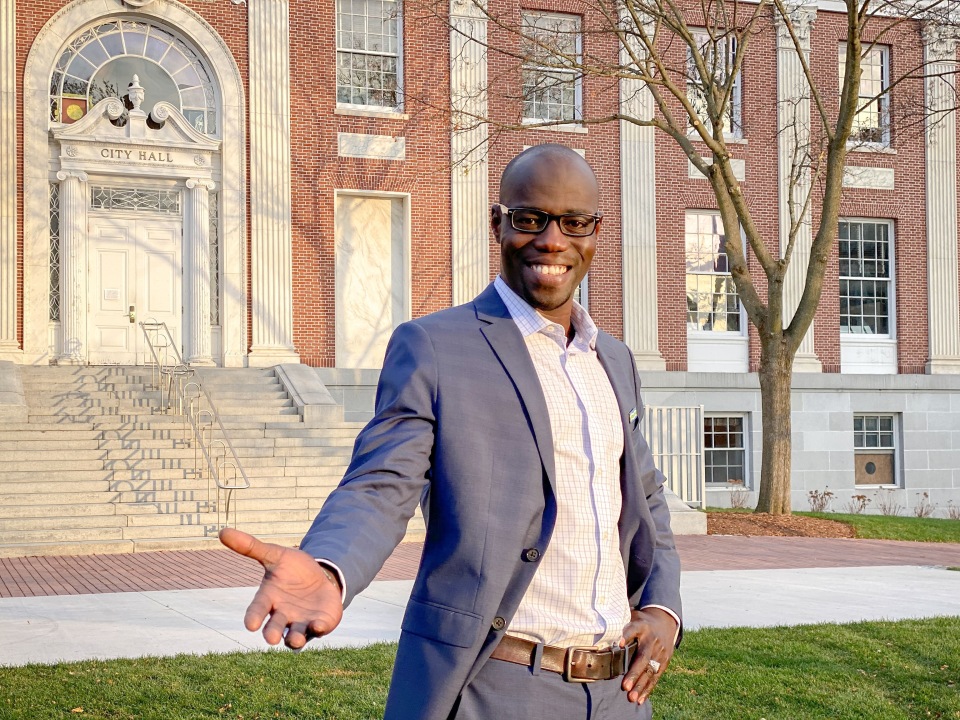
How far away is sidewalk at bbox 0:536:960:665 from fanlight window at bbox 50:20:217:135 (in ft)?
36.3

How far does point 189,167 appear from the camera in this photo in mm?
22953

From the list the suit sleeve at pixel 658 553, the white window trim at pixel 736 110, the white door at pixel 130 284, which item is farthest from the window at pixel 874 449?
the suit sleeve at pixel 658 553

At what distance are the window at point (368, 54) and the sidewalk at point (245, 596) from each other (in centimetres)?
1138

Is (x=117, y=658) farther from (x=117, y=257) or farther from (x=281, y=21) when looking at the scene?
(x=281, y=21)

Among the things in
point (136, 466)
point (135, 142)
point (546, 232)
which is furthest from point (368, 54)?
point (546, 232)

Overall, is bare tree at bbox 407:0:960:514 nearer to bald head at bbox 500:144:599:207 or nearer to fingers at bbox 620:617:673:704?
bald head at bbox 500:144:599:207

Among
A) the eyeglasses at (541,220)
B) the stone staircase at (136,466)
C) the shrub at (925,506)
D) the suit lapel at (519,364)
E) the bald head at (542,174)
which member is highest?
the bald head at (542,174)

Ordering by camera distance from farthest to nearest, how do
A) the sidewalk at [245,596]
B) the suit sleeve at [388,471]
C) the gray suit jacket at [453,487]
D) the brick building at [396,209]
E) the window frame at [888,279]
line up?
the window frame at [888,279] < the brick building at [396,209] < the sidewalk at [245,596] < the gray suit jacket at [453,487] < the suit sleeve at [388,471]

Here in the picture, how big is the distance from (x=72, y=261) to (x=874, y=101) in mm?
17284

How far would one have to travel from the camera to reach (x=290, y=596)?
7.18ft

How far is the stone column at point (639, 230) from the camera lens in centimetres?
2566

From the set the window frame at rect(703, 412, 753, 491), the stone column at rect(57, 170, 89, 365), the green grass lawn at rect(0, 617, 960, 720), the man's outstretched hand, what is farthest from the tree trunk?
the man's outstretched hand

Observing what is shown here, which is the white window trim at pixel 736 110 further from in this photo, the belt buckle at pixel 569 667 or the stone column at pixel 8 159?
the belt buckle at pixel 569 667

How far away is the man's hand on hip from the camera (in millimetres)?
2963
